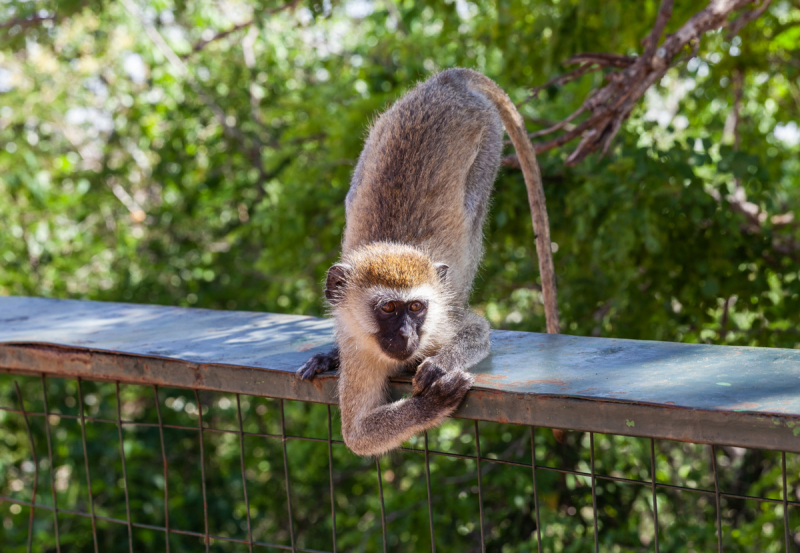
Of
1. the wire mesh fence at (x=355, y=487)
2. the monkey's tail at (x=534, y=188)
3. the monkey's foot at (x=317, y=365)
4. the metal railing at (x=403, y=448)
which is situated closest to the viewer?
the metal railing at (x=403, y=448)

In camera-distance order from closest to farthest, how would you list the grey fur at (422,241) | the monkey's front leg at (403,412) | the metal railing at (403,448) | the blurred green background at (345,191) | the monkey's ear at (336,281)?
the metal railing at (403,448)
the monkey's front leg at (403,412)
the grey fur at (422,241)
the monkey's ear at (336,281)
the blurred green background at (345,191)

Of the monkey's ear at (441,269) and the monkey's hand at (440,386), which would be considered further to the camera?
the monkey's ear at (441,269)

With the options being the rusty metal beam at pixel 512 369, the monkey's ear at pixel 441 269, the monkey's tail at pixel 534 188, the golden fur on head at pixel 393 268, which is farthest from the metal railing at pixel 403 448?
the monkey's tail at pixel 534 188

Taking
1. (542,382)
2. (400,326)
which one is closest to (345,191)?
(400,326)

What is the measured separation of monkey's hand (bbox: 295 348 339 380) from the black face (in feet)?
0.50

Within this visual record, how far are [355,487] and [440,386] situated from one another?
16.5ft

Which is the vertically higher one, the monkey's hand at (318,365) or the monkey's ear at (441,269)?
the monkey's ear at (441,269)

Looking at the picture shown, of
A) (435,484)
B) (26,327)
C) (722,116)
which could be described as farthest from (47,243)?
(722,116)

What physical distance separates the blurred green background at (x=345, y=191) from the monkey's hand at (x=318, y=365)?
1.62m

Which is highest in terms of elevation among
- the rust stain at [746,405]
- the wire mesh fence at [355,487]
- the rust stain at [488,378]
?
the rust stain at [746,405]

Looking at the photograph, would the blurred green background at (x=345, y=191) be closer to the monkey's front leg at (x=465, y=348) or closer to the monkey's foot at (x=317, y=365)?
the monkey's front leg at (x=465, y=348)

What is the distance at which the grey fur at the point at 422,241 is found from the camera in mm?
2078

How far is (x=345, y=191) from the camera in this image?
15.9 feet

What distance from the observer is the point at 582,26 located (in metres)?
3.88
